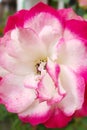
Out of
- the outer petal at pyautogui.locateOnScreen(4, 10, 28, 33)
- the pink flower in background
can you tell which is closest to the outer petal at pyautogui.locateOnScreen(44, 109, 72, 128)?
the pink flower in background

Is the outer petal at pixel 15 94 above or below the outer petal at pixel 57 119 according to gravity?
above

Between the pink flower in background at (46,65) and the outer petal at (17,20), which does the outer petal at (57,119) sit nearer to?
the pink flower in background at (46,65)

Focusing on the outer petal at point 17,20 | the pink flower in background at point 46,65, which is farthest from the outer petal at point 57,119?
the outer petal at point 17,20

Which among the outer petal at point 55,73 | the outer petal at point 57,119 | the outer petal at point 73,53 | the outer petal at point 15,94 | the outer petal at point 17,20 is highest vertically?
the outer petal at point 17,20

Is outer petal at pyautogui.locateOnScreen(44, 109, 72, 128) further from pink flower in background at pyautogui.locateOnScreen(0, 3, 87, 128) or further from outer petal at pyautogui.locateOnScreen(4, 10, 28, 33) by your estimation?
outer petal at pyautogui.locateOnScreen(4, 10, 28, 33)
